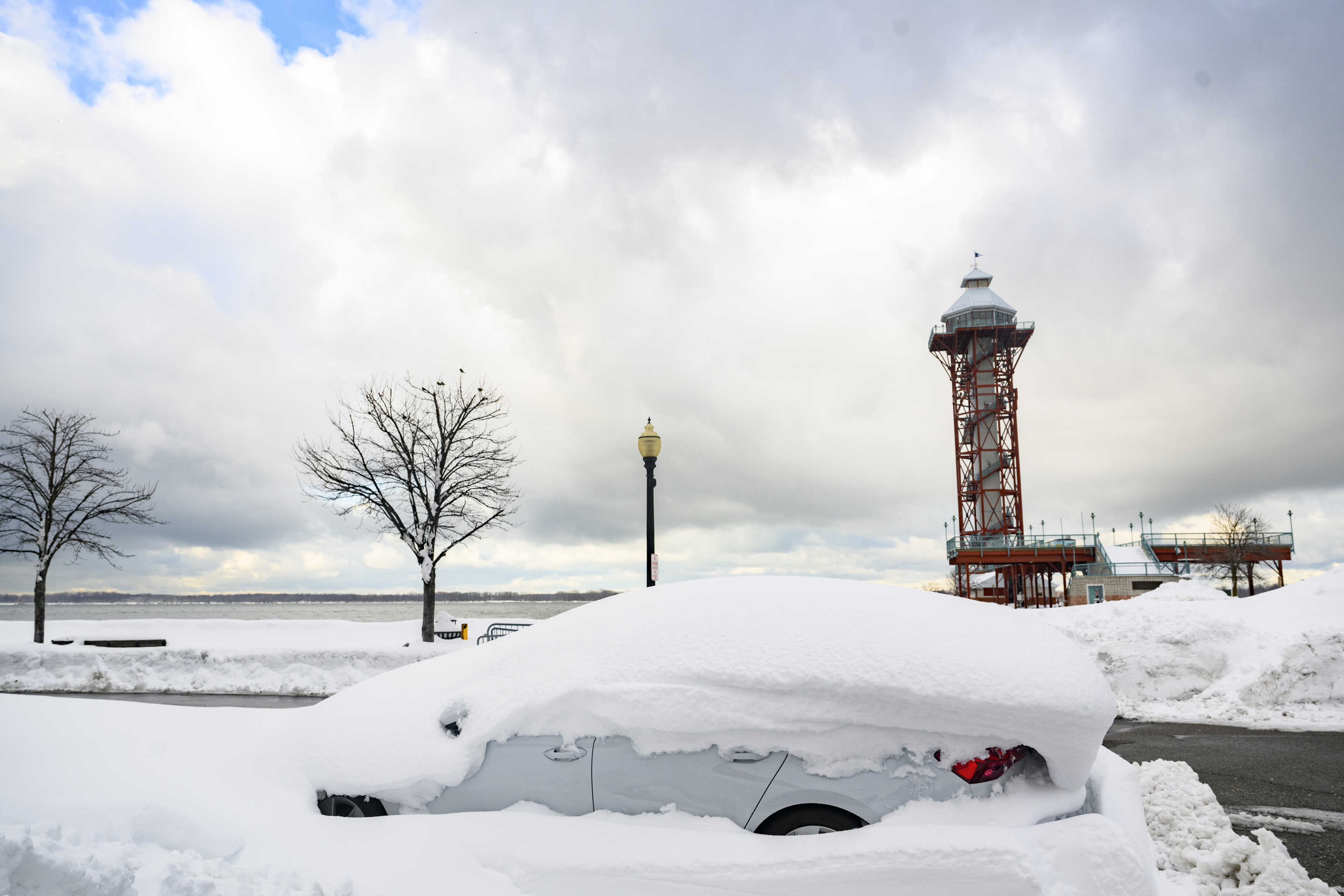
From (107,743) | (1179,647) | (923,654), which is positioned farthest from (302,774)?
(1179,647)

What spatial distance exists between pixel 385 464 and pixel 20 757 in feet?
62.6

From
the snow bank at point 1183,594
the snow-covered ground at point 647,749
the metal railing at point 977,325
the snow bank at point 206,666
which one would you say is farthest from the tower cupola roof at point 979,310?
the snow-covered ground at point 647,749

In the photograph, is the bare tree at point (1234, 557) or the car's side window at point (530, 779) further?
the bare tree at point (1234, 557)

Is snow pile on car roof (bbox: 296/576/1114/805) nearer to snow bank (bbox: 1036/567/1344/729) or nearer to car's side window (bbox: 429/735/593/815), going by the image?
car's side window (bbox: 429/735/593/815)

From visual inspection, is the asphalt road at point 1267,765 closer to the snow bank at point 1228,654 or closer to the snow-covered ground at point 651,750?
the snow bank at point 1228,654

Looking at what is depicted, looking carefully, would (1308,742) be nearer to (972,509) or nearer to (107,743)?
(107,743)

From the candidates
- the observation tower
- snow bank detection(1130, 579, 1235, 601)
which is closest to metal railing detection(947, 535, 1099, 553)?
the observation tower

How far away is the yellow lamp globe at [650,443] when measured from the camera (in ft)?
36.5

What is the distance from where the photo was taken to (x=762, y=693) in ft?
10.9

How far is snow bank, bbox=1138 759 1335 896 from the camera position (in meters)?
3.79

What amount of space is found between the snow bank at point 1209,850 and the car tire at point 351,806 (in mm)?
4180

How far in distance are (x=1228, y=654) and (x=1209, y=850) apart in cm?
1010

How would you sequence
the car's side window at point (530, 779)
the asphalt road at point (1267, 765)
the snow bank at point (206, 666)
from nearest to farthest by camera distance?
the car's side window at point (530, 779), the asphalt road at point (1267, 765), the snow bank at point (206, 666)

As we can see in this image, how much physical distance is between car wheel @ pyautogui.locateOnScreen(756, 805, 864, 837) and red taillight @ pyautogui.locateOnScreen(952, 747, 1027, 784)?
478 millimetres
